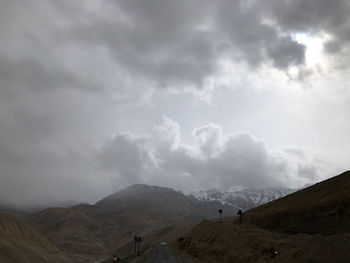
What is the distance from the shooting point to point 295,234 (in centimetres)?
4147

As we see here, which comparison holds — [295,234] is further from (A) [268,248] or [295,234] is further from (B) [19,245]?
(B) [19,245]

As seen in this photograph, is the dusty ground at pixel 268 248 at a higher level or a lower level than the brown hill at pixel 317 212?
lower

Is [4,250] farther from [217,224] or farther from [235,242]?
[235,242]

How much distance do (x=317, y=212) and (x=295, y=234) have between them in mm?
4481

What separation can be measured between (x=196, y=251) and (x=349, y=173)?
91.9 ft

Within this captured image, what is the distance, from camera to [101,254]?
172 m

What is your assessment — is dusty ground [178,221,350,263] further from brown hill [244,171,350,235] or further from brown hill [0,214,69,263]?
brown hill [0,214,69,263]

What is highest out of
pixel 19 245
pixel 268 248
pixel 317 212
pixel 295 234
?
pixel 317 212

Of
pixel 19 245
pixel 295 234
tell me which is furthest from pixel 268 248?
pixel 19 245

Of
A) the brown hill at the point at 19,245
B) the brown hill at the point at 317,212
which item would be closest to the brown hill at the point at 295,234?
the brown hill at the point at 317,212

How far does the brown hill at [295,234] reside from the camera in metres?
23.4

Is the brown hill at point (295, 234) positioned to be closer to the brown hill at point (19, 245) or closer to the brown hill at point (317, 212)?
the brown hill at point (317, 212)

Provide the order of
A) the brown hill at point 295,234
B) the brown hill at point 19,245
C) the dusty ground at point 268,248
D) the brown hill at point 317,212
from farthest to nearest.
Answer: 1. the brown hill at point 19,245
2. the brown hill at point 317,212
3. the brown hill at point 295,234
4. the dusty ground at point 268,248

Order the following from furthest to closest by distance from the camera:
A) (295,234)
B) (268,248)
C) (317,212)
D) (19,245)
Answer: (19,245) < (317,212) < (295,234) < (268,248)
